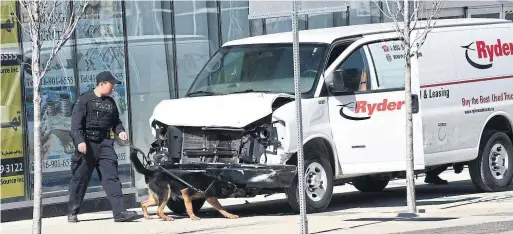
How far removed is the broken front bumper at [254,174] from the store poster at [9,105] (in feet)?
9.14

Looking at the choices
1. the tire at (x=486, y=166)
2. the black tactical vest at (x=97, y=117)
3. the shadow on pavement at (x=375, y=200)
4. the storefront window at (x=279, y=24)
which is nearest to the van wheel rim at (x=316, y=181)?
the shadow on pavement at (x=375, y=200)

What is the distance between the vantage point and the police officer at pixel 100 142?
47.7 ft

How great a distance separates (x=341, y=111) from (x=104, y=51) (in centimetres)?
377

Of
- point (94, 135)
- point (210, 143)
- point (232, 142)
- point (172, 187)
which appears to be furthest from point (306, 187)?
point (94, 135)

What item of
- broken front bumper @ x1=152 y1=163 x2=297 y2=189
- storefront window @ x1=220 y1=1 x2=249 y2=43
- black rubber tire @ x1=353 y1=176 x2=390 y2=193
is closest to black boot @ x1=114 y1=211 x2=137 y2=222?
broken front bumper @ x1=152 y1=163 x2=297 y2=189

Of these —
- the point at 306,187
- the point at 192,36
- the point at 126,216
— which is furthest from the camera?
the point at 192,36

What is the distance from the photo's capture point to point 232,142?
14.6 meters

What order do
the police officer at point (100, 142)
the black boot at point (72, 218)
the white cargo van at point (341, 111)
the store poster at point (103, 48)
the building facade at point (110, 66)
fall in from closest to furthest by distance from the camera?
1. the white cargo van at point (341, 111)
2. the police officer at point (100, 142)
3. the black boot at point (72, 218)
4. the building facade at point (110, 66)
5. the store poster at point (103, 48)

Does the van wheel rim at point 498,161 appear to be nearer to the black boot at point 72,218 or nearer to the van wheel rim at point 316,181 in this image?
the van wheel rim at point 316,181

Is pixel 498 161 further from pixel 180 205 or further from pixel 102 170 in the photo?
pixel 102 170

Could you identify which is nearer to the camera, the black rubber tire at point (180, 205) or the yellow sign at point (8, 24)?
the black rubber tire at point (180, 205)

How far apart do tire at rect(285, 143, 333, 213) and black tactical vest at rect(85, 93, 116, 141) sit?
2.20 meters

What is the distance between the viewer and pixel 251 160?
47.4 feet

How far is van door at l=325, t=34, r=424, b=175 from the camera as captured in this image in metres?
15.3
